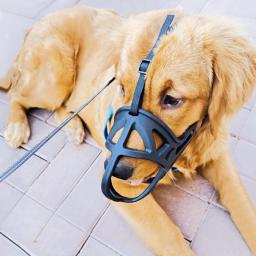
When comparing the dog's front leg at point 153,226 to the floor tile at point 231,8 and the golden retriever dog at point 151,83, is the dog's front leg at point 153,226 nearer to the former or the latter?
the golden retriever dog at point 151,83

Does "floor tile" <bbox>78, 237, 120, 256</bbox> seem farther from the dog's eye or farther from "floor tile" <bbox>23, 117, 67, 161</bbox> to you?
the dog's eye

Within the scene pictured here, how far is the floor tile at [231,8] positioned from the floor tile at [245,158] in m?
1.49

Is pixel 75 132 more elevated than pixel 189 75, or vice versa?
pixel 189 75

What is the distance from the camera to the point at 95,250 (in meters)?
2.09

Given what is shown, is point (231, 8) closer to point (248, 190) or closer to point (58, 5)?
point (58, 5)

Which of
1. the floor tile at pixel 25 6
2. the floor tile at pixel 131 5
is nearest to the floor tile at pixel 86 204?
the floor tile at pixel 131 5

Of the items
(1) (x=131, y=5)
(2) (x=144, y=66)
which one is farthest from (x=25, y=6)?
(2) (x=144, y=66)

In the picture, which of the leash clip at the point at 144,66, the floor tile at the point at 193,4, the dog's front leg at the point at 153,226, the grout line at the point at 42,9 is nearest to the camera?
the leash clip at the point at 144,66

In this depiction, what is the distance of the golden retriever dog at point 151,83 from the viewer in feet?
5.21

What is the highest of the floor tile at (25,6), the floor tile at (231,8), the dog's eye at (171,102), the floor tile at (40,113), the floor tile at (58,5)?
the dog's eye at (171,102)

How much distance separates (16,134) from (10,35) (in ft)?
4.43

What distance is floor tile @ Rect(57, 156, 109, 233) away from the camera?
2223 mm

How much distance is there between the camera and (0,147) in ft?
8.82

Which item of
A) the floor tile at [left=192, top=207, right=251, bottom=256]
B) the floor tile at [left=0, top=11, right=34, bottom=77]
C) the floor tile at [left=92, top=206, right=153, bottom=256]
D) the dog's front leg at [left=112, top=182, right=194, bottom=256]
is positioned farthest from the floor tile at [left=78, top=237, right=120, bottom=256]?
the floor tile at [left=0, top=11, right=34, bottom=77]
